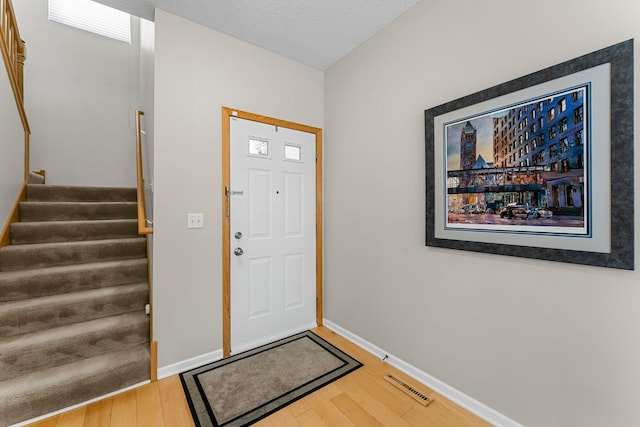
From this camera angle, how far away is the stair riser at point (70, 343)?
1.66m

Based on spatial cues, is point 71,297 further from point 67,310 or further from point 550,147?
point 550,147

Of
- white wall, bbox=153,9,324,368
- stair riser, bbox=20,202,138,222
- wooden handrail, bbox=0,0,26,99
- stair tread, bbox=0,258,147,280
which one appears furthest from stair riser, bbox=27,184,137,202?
white wall, bbox=153,9,324,368

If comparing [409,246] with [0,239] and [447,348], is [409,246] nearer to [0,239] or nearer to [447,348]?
[447,348]

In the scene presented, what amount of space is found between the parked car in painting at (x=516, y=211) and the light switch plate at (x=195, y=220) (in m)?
2.10

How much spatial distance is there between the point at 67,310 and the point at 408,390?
255cm

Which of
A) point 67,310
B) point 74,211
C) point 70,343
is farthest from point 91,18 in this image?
point 70,343

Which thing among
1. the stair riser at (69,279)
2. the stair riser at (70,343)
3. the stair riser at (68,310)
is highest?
the stair riser at (69,279)

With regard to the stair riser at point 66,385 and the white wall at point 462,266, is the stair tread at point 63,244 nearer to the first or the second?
the stair riser at point 66,385

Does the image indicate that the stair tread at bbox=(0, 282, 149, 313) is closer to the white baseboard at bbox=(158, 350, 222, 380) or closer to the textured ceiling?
the white baseboard at bbox=(158, 350, 222, 380)

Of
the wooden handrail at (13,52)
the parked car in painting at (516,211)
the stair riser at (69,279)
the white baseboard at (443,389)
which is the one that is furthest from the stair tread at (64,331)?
the parked car in painting at (516,211)

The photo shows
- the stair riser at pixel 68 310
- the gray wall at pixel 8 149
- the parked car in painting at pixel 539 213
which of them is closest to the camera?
the parked car in painting at pixel 539 213

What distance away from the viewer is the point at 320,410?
1.65 metres

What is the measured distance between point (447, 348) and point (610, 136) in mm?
1454

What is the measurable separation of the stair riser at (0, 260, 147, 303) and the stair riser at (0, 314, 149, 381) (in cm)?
37
